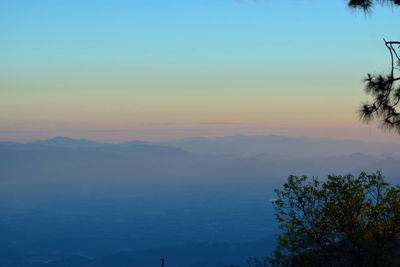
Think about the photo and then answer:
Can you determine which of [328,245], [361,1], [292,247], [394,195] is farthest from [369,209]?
[361,1]

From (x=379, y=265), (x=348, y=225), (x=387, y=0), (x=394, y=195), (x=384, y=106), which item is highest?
(x=387, y=0)

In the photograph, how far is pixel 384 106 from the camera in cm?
1196

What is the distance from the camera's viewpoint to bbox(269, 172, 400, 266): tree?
43.7 ft

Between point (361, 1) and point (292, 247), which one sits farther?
point (292, 247)

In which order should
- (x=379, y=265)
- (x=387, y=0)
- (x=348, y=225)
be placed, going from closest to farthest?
(x=387, y=0) → (x=379, y=265) → (x=348, y=225)

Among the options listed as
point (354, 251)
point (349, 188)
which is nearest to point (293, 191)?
point (349, 188)

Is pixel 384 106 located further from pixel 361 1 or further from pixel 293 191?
pixel 293 191

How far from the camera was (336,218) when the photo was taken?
13531 millimetres

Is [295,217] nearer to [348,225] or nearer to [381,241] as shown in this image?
[348,225]

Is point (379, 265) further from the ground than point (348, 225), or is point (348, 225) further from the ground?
point (348, 225)

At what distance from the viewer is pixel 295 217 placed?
14.2m

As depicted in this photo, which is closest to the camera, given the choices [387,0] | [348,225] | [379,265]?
[387,0]

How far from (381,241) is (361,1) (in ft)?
24.3

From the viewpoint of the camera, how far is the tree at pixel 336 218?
525 inches
